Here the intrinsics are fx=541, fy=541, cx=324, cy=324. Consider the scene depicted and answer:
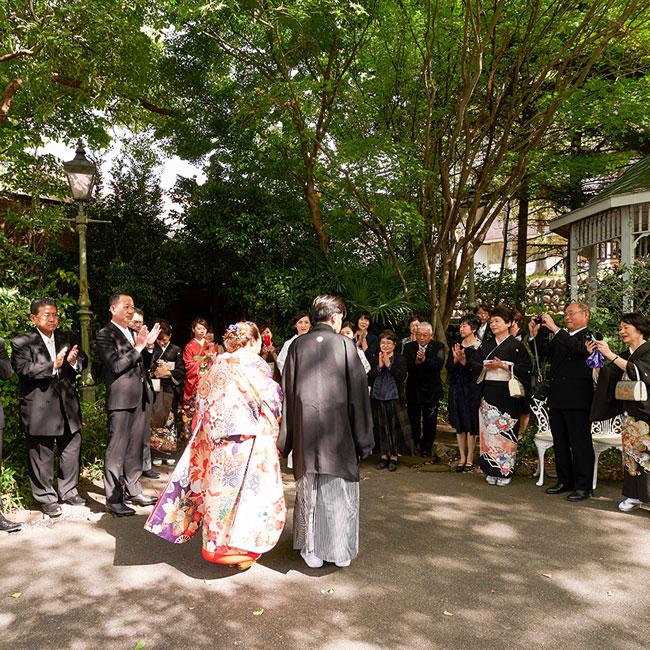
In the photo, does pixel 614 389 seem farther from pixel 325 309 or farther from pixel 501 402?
pixel 325 309

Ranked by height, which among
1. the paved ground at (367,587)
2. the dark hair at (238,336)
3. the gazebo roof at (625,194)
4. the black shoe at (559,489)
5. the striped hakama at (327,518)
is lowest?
the paved ground at (367,587)

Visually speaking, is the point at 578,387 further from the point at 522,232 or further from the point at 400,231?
the point at 522,232

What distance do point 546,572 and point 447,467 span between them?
2903mm

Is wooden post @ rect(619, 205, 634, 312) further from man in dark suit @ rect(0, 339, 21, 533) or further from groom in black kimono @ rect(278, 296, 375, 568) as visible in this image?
man in dark suit @ rect(0, 339, 21, 533)

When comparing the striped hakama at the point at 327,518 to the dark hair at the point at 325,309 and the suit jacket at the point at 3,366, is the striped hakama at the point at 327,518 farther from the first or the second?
the suit jacket at the point at 3,366

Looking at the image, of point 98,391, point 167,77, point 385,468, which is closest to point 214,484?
point 385,468

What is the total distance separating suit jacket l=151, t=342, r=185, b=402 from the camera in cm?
711

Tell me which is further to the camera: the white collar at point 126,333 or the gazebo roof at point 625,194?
the gazebo roof at point 625,194

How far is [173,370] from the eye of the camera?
23.5 ft

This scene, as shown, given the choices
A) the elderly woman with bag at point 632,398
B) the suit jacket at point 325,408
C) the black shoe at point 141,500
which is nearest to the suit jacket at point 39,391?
the black shoe at point 141,500

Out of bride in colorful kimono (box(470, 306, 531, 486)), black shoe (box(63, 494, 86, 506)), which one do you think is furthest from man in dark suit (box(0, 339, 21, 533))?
bride in colorful kimono (box(470, 306, 531, 486))

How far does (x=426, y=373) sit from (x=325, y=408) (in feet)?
10.8

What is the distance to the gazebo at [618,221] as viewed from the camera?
9.52 meters

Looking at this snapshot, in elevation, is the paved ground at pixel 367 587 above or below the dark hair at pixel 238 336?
below
